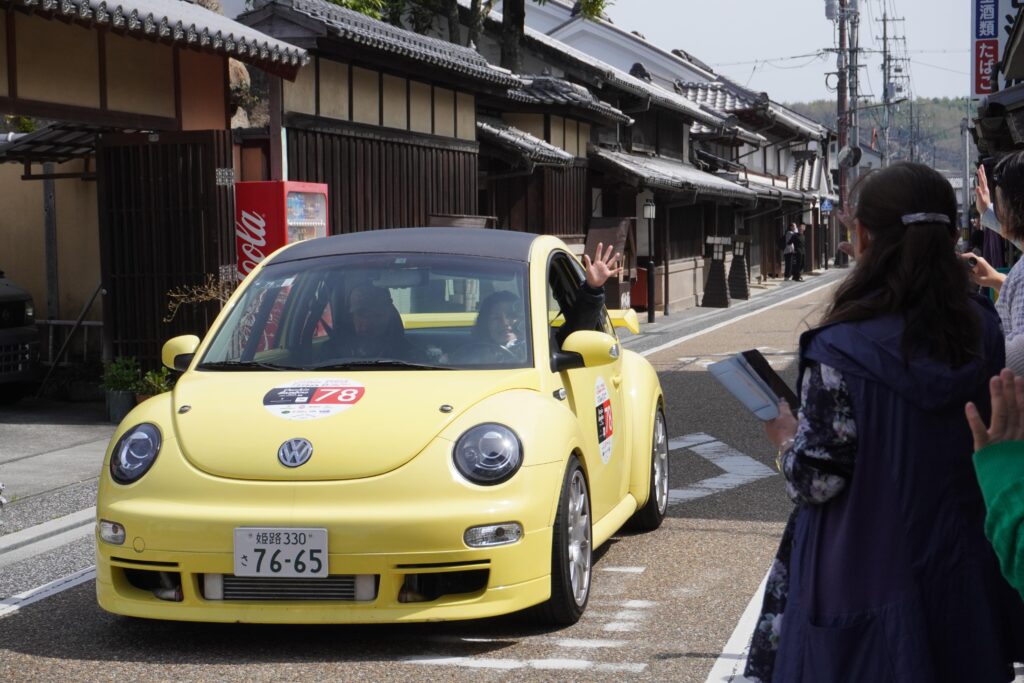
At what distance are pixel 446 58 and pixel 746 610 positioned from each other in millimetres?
12895

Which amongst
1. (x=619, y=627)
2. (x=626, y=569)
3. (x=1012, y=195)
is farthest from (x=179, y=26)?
(x=1012, y=195)

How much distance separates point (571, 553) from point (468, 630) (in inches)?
19.2

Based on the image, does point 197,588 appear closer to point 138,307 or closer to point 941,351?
point 941,351

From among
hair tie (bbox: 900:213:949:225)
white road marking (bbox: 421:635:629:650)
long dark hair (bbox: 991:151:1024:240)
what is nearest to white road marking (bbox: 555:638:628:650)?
white road marking (bbox: 421:635:629:650)

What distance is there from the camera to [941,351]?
276cm

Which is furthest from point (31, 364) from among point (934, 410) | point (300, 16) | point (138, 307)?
point (934, 410)

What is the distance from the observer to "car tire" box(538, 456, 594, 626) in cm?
504

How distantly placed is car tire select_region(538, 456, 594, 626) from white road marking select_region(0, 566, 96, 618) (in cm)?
223

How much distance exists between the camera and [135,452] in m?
5.05

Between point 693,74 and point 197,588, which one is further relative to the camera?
point 693,74

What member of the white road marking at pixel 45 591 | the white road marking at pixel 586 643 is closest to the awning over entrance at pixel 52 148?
the white road marking at pixel 45 591

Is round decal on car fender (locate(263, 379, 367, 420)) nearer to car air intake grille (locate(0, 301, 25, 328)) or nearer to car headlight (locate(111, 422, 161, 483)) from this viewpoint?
car headlight (locate(111, 422, 161, 483))

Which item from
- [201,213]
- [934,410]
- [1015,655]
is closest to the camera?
[934,410]

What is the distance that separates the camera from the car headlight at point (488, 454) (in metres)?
4.86
